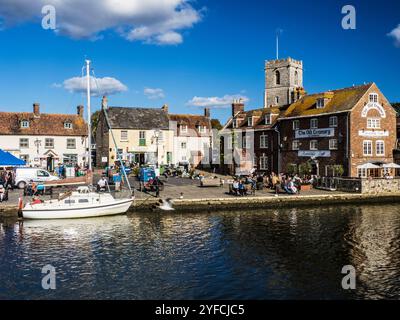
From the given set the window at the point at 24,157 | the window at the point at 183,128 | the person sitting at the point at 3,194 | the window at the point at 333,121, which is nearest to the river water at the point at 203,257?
the person sitting at the point at 3,194

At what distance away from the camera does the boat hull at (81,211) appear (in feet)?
94.6

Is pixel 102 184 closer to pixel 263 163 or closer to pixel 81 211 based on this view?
pixel 81 211

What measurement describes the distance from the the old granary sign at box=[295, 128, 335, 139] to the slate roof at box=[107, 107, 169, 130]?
2410cm

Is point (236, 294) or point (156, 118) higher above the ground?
point (156, 118)

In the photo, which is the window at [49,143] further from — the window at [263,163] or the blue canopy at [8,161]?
the window at [263,163]

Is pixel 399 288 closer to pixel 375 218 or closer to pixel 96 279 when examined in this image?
pixel 96 279

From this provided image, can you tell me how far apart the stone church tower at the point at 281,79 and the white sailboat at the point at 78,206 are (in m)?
55.9

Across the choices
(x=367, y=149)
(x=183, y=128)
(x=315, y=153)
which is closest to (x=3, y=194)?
(x=315, y=153)

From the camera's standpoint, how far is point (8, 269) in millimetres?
18250

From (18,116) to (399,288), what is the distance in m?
57.6

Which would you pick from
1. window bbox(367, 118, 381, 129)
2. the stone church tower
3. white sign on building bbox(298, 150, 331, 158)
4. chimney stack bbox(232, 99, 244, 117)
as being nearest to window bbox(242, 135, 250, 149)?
chimney stack bbox(232, 99, 244, 117)
